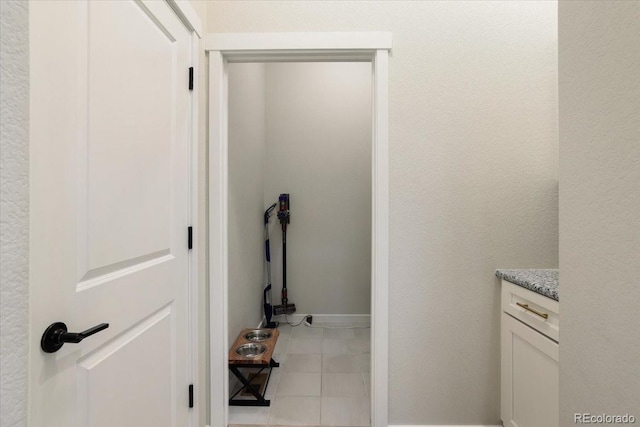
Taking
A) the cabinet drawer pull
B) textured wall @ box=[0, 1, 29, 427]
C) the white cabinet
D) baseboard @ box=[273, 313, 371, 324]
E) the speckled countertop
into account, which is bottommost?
baseboard @ box=[273, 313, 371, 324]

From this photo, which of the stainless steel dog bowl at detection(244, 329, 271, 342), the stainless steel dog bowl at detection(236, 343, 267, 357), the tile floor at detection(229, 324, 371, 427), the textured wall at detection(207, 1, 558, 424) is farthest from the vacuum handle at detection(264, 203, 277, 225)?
the textured wall at detection(207, 1, 558, 424)

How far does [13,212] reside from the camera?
50 cm

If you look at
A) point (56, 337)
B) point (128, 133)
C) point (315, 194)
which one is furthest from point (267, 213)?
point (56, 337)

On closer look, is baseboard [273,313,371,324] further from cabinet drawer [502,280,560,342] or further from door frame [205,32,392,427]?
cabinet drawer [502,280,560,342]

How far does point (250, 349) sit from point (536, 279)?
1.76 meters

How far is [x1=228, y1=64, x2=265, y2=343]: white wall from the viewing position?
92.2 inches

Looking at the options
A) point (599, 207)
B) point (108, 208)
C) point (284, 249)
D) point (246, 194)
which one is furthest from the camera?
point (284, 249)

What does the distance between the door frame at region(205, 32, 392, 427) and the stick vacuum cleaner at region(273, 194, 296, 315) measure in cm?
161

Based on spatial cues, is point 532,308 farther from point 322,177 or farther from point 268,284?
point 268,284

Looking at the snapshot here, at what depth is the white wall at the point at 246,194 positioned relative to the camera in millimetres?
2342

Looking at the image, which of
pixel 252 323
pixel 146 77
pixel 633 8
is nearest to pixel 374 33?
pixel 146 77

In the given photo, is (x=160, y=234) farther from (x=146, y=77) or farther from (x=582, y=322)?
(x=582, y=322)

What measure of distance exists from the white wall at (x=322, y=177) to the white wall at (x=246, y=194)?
218mm

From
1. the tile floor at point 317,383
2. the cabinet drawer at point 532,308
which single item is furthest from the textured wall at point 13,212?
the tile floor at point 317,383
